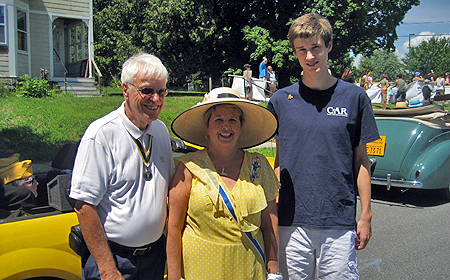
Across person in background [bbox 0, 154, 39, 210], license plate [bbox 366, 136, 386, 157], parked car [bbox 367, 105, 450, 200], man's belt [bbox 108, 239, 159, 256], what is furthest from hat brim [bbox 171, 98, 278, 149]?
license plate [bbox 366, 136, 386, 157]

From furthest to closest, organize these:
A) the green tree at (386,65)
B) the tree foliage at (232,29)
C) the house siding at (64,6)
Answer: the green tree at (386,65), the tree foliage at (232,29), the house siding at (64,6)

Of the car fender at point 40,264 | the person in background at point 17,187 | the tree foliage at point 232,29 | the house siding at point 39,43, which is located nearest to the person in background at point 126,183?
the car fender at point 40,264

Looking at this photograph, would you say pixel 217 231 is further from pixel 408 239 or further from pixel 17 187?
pixel 408 239

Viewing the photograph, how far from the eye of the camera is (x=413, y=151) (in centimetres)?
602

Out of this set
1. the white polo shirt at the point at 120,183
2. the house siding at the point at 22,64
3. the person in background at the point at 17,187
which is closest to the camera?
the white polo shirt at the point at 120,183

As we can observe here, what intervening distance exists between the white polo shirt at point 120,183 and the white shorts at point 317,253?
79cm

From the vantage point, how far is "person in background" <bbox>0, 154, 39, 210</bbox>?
2998 millimetres

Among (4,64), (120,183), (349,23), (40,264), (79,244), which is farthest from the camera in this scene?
(349,23)

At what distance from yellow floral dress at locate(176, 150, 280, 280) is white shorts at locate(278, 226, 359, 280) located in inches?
12.6

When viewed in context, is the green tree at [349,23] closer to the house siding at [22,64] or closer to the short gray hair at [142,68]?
the house siding at [22,64]

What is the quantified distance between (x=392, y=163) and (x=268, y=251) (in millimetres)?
4776

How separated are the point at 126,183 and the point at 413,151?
5526 mm

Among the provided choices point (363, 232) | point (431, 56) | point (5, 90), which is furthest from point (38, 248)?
point (431, 56)

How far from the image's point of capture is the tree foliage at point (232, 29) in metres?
19.9
